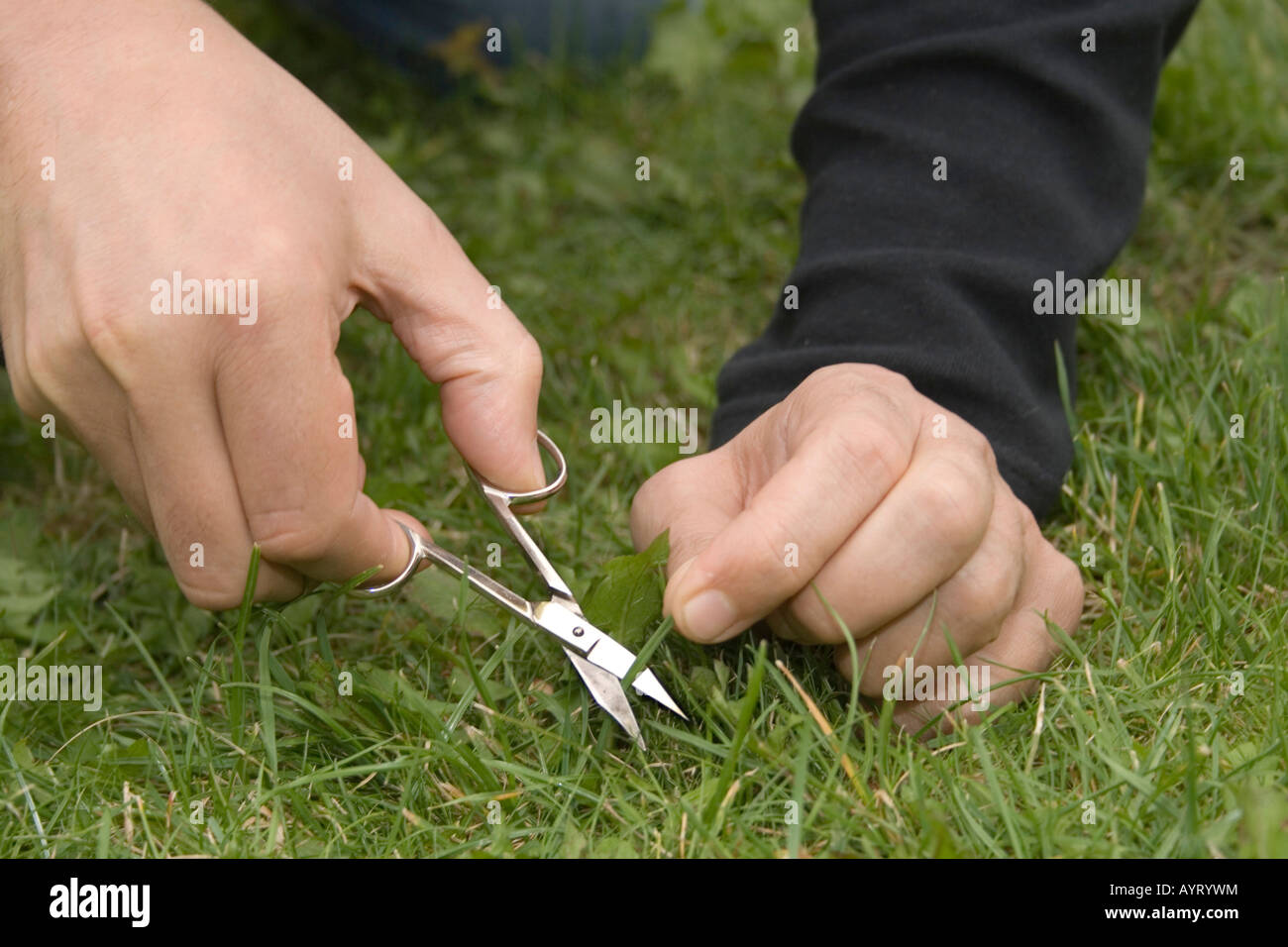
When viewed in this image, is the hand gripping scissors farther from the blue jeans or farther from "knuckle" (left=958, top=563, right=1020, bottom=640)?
the blue jeans

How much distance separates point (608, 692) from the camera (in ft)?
4.05

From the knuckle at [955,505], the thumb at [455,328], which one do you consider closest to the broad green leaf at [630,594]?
the thumb at [455,328]

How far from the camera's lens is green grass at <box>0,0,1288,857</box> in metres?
1.11

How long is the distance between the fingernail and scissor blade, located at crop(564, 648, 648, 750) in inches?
4.5

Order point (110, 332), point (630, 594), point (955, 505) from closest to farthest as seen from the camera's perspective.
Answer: point (110, 332), point (955, 505), point (630, 594)

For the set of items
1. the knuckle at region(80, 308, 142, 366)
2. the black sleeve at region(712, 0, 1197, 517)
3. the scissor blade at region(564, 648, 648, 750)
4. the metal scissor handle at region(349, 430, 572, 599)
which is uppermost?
the black sleeve at region(712, 0, 1197, 517)

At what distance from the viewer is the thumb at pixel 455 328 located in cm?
121

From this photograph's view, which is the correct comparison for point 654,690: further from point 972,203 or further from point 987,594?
point 972,203

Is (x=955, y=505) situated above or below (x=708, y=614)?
above

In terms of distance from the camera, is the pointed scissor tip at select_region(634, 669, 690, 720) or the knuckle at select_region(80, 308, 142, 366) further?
the pointed scissor tip at select_region(634, 669, 690, 720)

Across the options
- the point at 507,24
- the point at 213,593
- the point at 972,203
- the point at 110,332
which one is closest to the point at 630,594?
the point at 213,593

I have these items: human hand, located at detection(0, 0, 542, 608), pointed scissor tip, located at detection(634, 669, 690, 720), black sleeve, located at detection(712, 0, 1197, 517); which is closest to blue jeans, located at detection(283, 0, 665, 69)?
black sleeve, located at detection(712, 0, 1197, 517)

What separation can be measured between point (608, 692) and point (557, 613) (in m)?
A: 0.10
